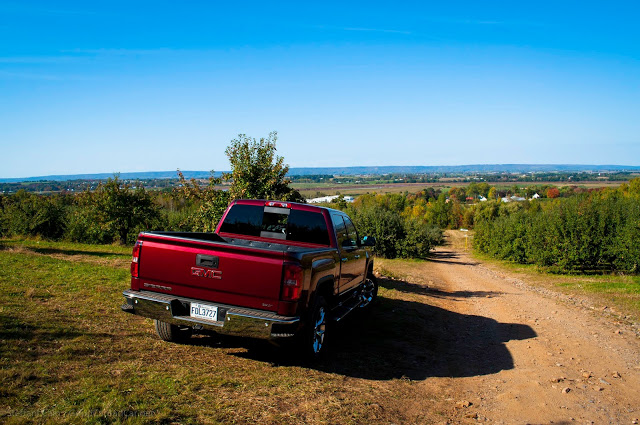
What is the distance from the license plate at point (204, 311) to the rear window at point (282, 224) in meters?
2.17

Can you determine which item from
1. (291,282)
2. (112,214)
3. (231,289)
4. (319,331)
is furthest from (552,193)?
(231,289)

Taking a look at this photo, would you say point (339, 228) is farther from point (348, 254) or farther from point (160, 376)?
point (160, 376)

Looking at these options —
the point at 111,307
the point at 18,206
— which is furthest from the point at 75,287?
the point at 18,206

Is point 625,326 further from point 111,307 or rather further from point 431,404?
point 111,307

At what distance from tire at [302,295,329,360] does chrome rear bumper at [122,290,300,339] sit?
1.62 feet

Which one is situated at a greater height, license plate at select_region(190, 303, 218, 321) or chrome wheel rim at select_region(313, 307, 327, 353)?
license plate at select_region(190, 303, 218, 321)

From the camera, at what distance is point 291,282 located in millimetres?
5008

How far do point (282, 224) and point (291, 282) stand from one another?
7.49 feet

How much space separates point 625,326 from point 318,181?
175848 millimetres

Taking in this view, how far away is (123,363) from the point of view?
506cm

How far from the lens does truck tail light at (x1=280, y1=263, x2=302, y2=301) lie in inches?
196

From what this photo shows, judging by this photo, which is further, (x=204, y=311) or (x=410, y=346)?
(x=410, y=346)

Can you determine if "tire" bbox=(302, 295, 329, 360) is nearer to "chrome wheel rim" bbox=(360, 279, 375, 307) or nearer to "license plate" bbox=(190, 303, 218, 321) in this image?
"license plate" bbox=(190, 303, 218, 321)

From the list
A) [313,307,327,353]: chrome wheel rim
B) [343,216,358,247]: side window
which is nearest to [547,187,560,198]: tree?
[343,216,358,247]: side window
